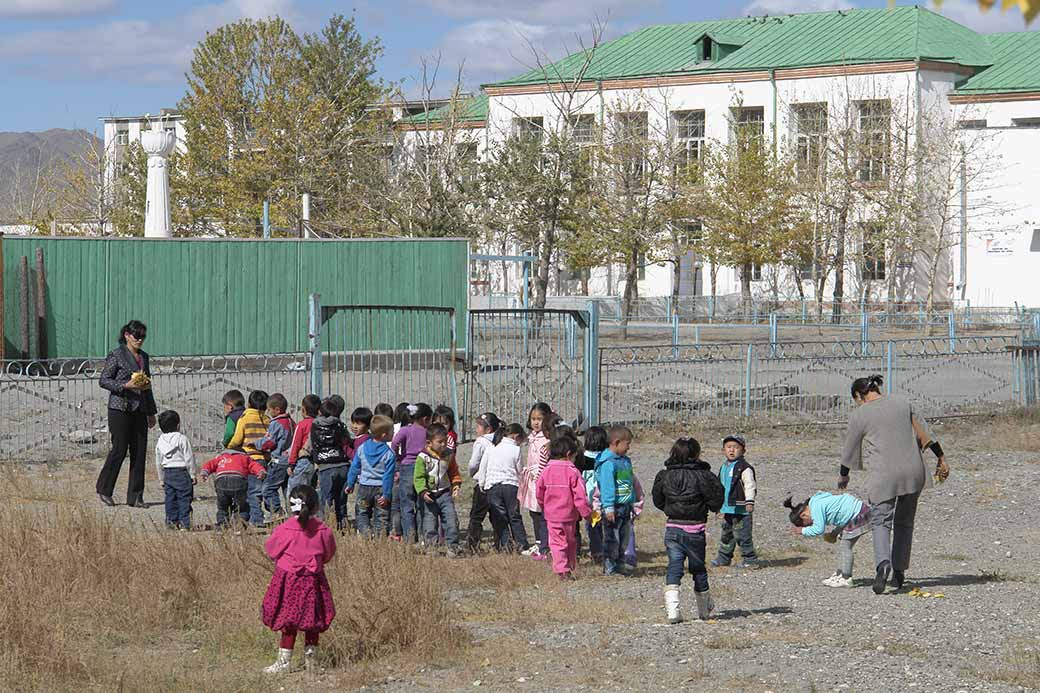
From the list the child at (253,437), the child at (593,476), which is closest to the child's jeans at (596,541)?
the child at (593,476)

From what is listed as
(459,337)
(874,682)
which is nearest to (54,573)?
(874,682)

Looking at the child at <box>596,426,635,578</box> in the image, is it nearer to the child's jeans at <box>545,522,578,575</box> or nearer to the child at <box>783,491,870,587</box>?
the child's jeans at <box>545,522,578,575</box>

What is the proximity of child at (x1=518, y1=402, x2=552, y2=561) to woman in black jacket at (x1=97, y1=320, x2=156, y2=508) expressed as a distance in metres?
4.02

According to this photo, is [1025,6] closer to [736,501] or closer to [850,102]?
[736,501]

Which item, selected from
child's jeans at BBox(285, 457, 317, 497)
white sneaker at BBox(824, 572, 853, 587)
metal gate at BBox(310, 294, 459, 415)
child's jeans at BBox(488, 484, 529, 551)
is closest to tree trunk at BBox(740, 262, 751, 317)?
metal gate at BBox(310, 294, 459, 415)

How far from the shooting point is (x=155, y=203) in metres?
29.9

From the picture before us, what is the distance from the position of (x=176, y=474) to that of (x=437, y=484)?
93.4 inches

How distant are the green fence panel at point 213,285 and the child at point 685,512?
15078 millimetres

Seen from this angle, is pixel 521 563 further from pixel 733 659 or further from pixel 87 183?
pixel 87 183

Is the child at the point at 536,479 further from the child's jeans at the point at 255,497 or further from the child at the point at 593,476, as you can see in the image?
the child's jeans at the point at 255,497

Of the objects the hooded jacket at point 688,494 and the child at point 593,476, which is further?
the child at point 593,476

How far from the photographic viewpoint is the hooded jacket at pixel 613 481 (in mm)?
10586

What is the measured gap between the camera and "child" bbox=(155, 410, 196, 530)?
12.1 m

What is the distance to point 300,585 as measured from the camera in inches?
307
